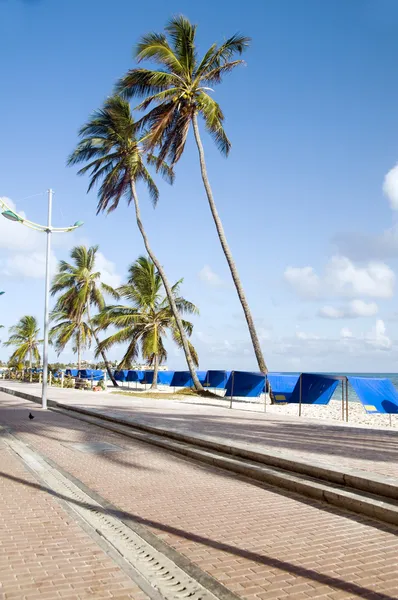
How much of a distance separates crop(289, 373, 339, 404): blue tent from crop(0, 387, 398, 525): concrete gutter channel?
8036mm

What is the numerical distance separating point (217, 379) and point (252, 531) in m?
26.0

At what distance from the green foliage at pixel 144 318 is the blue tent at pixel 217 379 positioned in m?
4.49

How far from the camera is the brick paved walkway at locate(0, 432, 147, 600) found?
3.84 metres

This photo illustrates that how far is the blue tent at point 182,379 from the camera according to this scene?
34.5m

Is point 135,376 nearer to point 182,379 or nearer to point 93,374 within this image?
point 93,374

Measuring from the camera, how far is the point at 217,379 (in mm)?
31281

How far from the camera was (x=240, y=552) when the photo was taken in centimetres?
473

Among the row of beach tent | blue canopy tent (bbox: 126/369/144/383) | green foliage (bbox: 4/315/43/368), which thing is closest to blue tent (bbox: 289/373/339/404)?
the row of beach tent

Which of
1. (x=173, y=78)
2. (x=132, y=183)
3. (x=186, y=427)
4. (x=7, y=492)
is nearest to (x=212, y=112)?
(x=173, y=78)

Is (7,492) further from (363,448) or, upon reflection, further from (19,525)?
(363,448)

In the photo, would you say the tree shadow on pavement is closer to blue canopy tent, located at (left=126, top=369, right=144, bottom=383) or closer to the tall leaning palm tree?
the tall leaning palm tree

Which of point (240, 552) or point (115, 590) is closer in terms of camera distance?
point (115, 590)

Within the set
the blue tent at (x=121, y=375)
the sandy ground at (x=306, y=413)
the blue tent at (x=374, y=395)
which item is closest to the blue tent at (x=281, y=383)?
the sandy ground at (x=306, y=413)

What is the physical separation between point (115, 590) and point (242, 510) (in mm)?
2655
